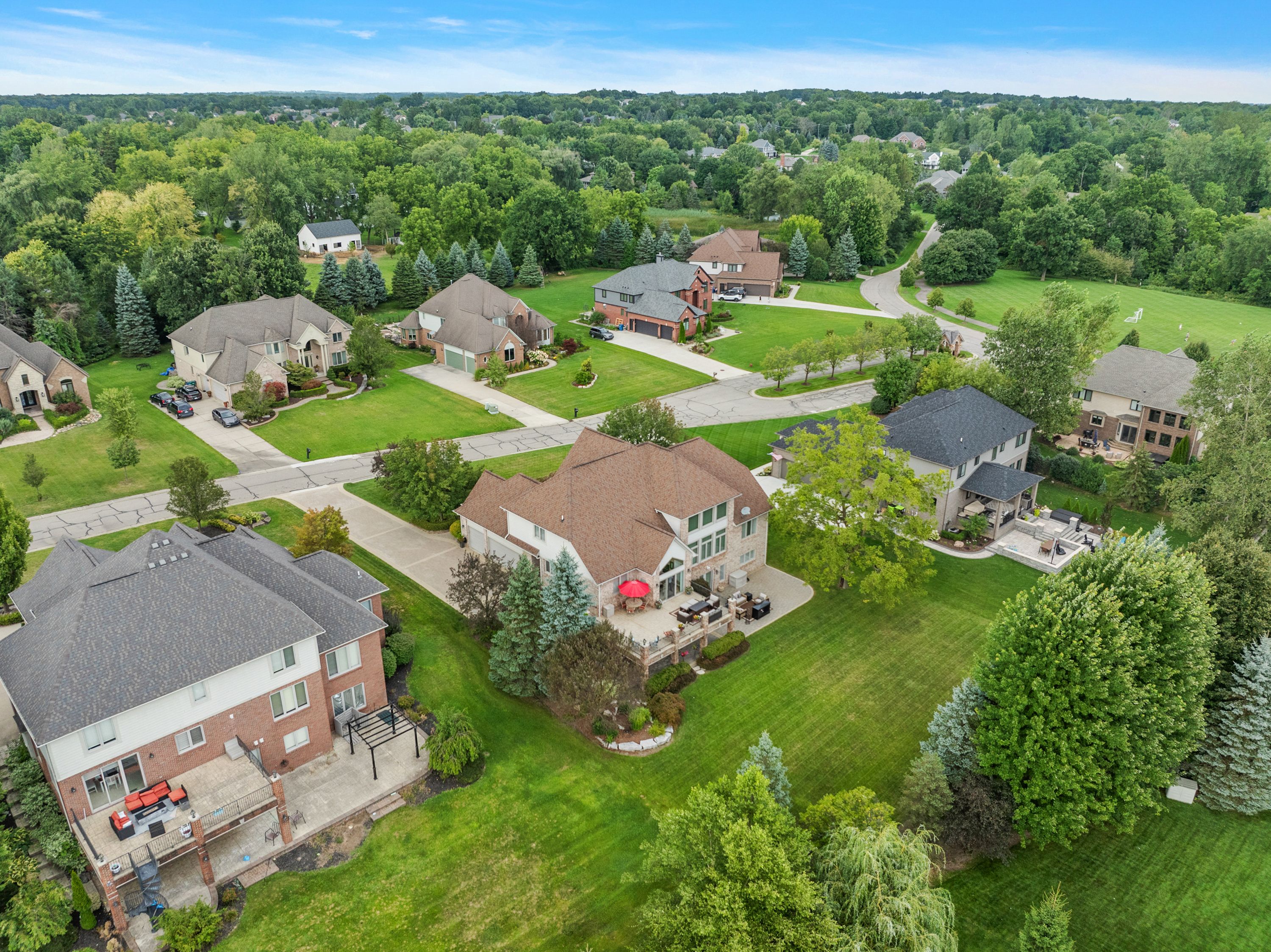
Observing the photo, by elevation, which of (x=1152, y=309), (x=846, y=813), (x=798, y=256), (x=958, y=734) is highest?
(x=798, y=256)

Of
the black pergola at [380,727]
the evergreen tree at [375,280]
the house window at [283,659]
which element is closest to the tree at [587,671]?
the black pergola at [380,727]

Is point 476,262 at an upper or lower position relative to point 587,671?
upper

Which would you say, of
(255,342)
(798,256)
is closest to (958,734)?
(255,342)

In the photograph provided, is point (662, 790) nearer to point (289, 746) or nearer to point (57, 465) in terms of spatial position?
point (289, 746)

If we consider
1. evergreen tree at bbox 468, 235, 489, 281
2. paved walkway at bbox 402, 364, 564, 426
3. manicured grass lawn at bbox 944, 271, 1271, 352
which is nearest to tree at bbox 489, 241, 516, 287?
evergreen tree at bbox 468, 235, 489, 281

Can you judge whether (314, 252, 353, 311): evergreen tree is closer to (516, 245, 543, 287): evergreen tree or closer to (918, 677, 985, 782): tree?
(516, 245, 543, 287): evergreen tree

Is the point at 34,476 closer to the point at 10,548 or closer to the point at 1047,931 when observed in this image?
the point at 10,548
